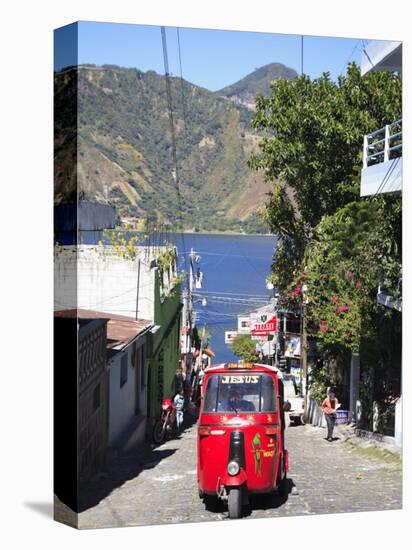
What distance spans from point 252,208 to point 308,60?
125 cm

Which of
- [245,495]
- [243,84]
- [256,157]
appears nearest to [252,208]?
[256,157]

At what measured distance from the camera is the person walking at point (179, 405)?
28.6ft

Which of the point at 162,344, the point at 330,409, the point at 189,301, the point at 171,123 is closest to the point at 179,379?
the point at 162,344

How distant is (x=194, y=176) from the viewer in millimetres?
8703

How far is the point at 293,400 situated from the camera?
926cm

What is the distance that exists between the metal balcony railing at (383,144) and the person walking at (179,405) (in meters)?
2.36

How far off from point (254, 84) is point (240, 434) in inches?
108

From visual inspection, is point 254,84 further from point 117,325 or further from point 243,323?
point 117,325

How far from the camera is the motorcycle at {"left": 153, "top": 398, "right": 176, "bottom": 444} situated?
8648 mm

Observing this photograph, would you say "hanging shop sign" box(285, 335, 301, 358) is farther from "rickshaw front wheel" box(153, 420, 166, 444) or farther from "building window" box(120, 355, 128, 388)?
"building window" box(120, 355, 128, 388)

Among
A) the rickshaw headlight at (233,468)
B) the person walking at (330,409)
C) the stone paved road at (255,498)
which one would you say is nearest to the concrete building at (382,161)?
the person walking at (330,409)

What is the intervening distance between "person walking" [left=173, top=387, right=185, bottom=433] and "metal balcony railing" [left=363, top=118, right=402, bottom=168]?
2.36 meters

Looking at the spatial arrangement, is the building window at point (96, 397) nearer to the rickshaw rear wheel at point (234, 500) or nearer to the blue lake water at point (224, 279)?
the blue lake water at point (224, 279)

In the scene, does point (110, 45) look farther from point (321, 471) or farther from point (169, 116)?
point (321, 471)
